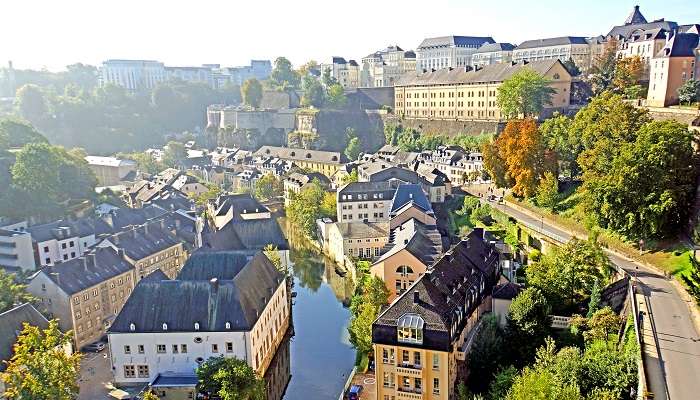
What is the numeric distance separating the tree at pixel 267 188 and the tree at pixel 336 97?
30.1 meters

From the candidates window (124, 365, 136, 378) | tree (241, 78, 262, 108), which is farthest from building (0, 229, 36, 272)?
tree (241, 78, 262, 108)

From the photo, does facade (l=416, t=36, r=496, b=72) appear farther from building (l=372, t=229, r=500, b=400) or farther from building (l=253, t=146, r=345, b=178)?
building (l=372, t=229, r=500, b=400)

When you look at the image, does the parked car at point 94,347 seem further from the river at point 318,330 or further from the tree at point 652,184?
the tree at point 652,184

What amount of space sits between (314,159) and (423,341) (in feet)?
169

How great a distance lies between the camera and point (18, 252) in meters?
37.1

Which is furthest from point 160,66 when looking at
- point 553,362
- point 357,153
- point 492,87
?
point 553,362

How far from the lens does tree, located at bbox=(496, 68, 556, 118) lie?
2053 inches

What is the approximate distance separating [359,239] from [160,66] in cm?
11284

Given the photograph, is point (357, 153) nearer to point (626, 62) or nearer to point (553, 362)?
point (626, 62)

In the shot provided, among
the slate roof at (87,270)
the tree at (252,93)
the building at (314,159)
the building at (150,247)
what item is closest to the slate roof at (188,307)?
the slate roof at (87,270)

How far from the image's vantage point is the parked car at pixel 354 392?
22.6 meters

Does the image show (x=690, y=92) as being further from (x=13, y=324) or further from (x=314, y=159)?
(x=314, y=159)

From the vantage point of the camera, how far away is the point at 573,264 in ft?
76.7

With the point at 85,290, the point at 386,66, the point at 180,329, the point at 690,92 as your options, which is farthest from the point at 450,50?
the point at 180,329
